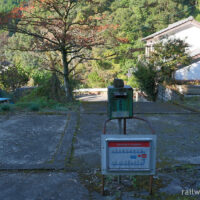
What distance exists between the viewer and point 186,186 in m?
2.97

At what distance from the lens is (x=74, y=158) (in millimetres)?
3834

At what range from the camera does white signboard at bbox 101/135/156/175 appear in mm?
2693

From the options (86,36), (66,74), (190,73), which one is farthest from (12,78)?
(190,73)

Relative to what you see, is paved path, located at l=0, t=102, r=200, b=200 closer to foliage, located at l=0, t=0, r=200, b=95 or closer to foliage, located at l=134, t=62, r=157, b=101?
foliage, located at l=0, t=0, r=200, b=95

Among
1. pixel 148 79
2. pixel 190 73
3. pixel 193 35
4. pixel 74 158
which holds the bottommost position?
pixel 74 158

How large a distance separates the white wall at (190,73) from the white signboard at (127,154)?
58.9 ft

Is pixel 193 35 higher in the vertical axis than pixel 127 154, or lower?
higher

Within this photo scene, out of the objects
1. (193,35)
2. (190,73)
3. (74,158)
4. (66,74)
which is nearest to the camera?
(74,158)

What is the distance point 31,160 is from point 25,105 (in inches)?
175

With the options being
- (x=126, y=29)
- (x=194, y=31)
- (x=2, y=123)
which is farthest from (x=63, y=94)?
(x=126, y=29)

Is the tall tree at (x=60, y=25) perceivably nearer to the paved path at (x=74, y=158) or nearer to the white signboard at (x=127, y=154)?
the paved path at (x=74, y=158)

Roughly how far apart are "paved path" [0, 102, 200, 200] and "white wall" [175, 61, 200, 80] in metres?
14.2

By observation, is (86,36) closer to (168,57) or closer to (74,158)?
(168,57)

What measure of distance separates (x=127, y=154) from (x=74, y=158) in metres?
1.38
